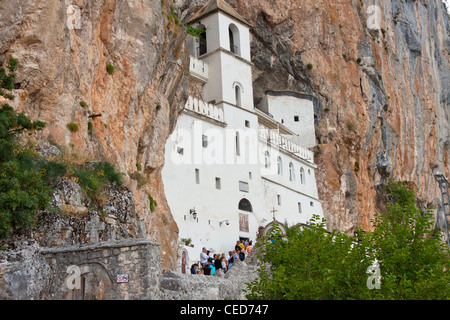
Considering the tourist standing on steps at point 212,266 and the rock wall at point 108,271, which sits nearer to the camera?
the rock wall at point 108,271

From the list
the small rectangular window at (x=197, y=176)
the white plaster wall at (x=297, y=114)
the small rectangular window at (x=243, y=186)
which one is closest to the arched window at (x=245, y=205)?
the small rectangular window at (x=243, y=186)

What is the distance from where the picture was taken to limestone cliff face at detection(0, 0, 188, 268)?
1902cm

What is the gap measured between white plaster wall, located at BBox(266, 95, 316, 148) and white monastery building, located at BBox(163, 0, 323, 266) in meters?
0.07

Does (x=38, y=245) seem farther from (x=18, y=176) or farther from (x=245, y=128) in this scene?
(x=245, y=128)

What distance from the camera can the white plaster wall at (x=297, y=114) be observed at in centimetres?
4394

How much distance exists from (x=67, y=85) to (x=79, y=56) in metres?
1.47

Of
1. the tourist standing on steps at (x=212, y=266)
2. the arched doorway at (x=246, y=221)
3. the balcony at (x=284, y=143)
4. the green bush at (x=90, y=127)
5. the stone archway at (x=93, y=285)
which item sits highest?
the balcony at (x=284, y=143)

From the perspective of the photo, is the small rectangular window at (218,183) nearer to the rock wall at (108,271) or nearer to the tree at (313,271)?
the tree at (313,271)

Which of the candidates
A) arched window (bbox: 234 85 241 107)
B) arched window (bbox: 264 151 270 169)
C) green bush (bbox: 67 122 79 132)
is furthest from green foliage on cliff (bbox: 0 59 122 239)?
arched window (bbox: 234 85 241 107)

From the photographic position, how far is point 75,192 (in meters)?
16.7

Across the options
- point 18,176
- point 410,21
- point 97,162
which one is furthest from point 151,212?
point 410,21

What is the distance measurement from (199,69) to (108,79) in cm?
1456

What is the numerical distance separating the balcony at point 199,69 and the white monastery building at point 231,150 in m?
0.06

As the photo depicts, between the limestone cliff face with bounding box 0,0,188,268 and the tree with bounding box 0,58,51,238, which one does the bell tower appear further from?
the tree with bounding box 0,58,51,238
